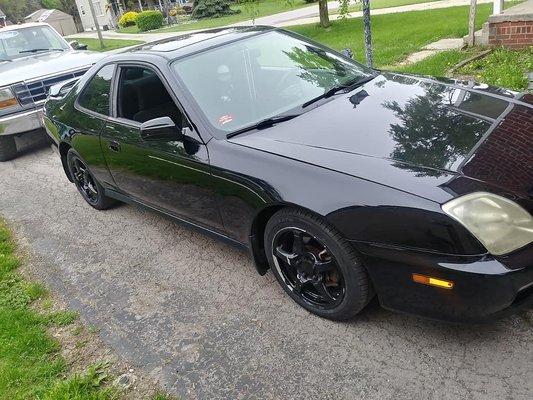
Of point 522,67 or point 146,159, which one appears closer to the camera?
point 146,159

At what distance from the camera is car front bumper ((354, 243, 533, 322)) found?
213 cm

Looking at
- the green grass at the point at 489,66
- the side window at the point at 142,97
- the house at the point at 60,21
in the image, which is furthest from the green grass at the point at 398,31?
the house at the point at 60,21

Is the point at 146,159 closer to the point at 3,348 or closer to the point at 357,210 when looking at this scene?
the point at 3,348

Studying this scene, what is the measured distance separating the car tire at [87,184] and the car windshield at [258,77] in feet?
6.01

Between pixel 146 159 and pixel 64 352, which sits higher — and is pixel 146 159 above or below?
above

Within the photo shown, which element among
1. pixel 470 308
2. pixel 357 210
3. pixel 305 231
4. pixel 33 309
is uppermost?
pixel 357 210

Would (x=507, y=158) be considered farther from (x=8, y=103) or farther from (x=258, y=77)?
(x=8, y=103)

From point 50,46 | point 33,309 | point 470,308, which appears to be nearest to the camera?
point 470,308

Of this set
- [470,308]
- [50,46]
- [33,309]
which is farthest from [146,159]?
[50,46]

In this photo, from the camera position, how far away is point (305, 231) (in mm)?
2631

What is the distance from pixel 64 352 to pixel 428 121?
8.49 ft

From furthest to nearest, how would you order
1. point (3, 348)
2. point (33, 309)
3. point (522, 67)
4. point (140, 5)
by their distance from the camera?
1. point (140, 5)
2. point (522, 67)
3. point (33, 309)
4. point (3, 348)

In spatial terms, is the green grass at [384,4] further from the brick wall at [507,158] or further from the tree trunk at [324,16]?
the brick wall at [507,158]

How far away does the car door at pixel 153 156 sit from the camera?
3.18m
